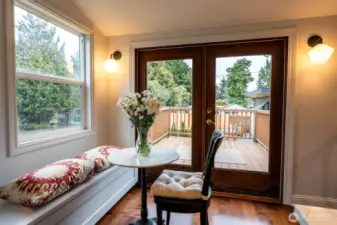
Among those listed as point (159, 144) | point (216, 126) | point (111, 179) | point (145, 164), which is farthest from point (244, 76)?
point (111, 179)

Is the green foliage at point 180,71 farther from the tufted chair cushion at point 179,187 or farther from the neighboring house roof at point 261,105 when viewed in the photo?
the tufted chair cushion at point 179,187

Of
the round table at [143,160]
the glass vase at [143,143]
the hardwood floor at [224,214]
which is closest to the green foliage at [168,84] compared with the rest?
the round table at [143,160]

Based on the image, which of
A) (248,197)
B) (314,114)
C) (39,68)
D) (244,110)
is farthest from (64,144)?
(314,114)

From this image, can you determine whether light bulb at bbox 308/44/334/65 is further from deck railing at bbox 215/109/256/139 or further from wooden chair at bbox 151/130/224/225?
wooden chair at bbox 151/130/224/225

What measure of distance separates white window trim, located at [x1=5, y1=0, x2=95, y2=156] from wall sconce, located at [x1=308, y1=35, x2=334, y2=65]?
2.56 m

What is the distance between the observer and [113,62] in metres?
2.88

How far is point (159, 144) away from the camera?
3012mm

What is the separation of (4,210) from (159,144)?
188 centimetres

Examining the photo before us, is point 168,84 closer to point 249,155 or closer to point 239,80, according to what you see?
point 239,80

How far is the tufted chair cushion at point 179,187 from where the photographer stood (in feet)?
5.35

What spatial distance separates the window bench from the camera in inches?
54.8

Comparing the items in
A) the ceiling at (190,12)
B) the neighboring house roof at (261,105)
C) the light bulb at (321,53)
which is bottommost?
the neighboring house roof at (261,105)

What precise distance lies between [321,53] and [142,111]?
1.88 metres

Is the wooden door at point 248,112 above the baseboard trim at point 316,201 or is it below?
above
